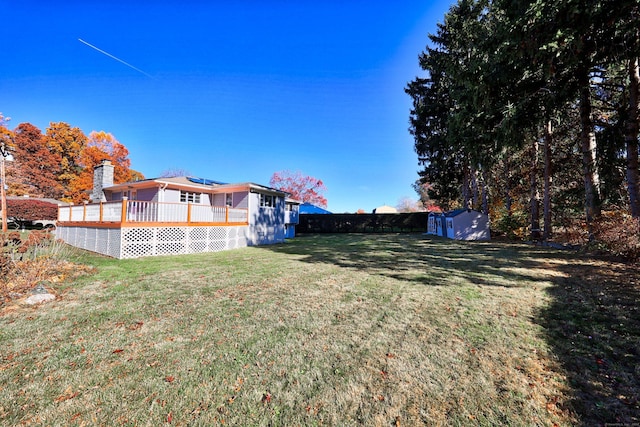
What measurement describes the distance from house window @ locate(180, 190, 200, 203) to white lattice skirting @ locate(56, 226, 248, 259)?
13.7 feet

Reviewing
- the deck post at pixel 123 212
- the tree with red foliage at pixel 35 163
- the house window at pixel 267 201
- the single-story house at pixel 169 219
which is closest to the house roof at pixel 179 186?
the single-story house at pixel 169 219

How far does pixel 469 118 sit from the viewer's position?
8.86 metres

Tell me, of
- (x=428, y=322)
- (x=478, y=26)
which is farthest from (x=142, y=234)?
(x=478, y=26)

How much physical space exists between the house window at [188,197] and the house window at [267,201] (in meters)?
4.20

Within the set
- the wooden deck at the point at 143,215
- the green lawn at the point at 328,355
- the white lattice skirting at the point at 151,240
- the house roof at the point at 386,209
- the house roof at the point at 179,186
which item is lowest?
the green lawn at the point at 328,355

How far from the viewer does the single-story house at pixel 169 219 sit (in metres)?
9.57

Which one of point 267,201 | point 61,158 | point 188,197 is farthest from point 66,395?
point 61,158

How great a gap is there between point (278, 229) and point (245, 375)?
14084mm

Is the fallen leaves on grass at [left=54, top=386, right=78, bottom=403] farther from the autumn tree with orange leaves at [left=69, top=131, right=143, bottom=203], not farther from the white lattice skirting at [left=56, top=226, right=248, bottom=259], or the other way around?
the autumn tree with orange leaves at [left=69, top=131, right=143, bottom=203]

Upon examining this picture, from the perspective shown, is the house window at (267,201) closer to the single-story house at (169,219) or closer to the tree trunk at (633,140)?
the single-story house at (169,219)

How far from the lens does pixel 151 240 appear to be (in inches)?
388

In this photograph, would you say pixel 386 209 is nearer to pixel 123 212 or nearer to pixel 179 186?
pixel 179 186

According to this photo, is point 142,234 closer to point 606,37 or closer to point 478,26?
point 606,37

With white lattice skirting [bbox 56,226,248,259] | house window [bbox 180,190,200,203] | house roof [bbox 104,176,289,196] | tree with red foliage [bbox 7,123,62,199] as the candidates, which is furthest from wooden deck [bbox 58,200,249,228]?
tree with red foliage [bbox 7,123,62,199]
